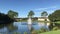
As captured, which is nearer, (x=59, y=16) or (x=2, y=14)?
(x=59, y=16)

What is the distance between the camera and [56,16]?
4242 inches

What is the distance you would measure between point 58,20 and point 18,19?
52265mm

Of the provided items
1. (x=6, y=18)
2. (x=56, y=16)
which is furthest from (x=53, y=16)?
(x=6, y=18)

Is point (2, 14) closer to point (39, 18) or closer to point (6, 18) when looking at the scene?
point (6, 18)

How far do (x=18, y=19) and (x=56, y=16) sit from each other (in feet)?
174

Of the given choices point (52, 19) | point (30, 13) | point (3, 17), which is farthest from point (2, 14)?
point (30, 13)

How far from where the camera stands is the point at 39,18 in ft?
502

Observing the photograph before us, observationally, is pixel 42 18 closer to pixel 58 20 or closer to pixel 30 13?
pixel 30 13

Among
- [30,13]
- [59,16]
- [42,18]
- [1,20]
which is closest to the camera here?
[59,16]

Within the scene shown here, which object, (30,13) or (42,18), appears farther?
(30,13)

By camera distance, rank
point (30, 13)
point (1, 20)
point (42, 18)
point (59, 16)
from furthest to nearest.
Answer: point (30, 13), point (42, 18), point (1, 20), point (59, 16)

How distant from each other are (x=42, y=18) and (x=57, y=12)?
4193 cm

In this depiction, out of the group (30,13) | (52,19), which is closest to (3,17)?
(52,19)

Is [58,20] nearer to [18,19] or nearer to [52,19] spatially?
[52,19]
